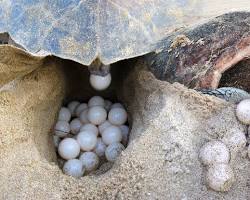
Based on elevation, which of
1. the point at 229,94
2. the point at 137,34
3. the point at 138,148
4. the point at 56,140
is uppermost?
the point at 137,34

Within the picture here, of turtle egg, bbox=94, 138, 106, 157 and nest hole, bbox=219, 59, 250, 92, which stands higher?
nest hole, bbox=219, 59, 250, 92

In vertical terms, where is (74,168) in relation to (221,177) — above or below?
below

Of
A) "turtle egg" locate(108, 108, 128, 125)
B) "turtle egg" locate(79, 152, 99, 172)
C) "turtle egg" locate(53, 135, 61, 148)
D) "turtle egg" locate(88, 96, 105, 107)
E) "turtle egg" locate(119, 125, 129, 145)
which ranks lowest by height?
"turtle egg" locate(53, 135, 61, 148)

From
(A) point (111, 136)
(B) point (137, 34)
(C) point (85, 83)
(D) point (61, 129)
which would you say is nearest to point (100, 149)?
(A) point (111, 136)

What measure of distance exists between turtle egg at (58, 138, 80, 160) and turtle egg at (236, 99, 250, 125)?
542 millimetres

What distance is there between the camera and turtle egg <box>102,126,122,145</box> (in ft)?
6.25

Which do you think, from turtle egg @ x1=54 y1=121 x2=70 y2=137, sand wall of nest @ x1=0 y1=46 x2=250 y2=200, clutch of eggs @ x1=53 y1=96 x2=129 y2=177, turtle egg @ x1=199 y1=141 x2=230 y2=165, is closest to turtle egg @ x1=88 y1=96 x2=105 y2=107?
clutch of eggs @ x1=53 y1=96 x2=129 y2=177

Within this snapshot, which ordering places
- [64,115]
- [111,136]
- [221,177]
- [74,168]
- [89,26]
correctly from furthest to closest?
[64,115] < [111,136] < [74,168] < [89,26] < [221,177]

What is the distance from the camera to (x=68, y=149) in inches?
72.9

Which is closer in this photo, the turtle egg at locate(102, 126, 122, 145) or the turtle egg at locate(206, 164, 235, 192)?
the turtle egg at locate(206, 164, 235, 192)

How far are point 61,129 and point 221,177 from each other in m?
0.64

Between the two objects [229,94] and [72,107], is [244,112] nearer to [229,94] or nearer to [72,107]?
[229,94]

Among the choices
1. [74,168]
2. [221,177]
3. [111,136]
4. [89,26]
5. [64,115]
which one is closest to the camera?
[221,177]

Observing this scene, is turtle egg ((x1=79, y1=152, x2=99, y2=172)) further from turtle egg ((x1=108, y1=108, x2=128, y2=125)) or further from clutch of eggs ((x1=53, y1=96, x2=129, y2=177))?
turtle egg ((x1=108, y1=108, x2=128, y2=125))
